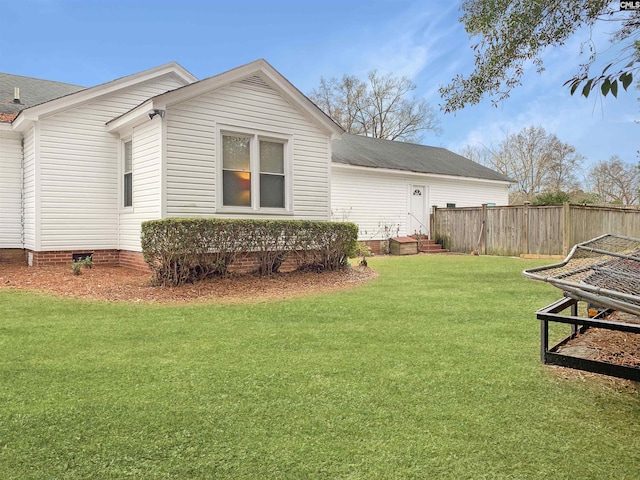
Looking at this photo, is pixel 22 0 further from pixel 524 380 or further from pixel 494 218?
pixel 524 380

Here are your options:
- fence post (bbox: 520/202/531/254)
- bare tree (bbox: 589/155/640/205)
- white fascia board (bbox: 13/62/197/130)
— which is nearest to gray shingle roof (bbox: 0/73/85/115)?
white fascia board (bbox: 13/62/197/130)

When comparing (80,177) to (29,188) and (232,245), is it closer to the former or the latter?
(29,188)

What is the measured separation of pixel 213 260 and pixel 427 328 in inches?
165

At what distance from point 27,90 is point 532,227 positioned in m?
16.6

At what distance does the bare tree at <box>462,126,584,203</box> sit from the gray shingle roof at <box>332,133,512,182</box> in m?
14.7

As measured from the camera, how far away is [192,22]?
62.8 ft

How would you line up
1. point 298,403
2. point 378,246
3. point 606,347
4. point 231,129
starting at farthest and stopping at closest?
point 378,246 < point 231,129 < point 606,347 < point 298,403

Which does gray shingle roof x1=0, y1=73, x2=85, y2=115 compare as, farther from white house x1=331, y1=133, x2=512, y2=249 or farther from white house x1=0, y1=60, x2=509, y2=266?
white house x1=331, y1=133, x2=512, y2=249

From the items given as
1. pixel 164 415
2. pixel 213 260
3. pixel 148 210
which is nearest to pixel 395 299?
pixel 213 260

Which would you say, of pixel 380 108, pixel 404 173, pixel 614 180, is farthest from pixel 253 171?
pixel 614 180

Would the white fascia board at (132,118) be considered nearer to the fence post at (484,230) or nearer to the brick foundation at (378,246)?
the brick foundation at (378,246)

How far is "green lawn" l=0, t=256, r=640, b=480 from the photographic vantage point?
2234 millimetres

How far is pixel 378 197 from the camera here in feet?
57.2

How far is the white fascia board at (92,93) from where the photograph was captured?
9453 millimetres
